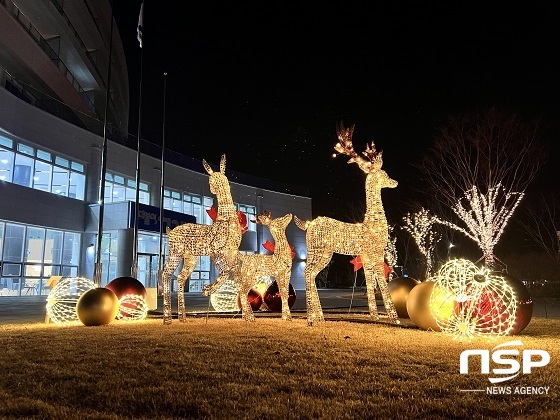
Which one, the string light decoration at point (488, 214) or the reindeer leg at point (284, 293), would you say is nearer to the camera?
the reindeer leg at point (284, 293)

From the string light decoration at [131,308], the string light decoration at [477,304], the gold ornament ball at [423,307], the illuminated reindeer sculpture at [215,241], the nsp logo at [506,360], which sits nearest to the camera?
the nsp logo at [506,360]

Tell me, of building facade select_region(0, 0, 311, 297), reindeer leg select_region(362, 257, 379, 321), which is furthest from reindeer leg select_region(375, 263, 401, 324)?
building facade select_region(0, 0, 311, 297)

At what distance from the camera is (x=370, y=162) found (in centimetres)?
1054

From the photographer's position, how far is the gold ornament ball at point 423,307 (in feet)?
27.9

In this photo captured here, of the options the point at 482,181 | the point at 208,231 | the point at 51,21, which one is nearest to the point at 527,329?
the point at 208,231

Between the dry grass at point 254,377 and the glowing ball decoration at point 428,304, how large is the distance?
437 mm

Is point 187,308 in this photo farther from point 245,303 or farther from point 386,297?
point 386,297

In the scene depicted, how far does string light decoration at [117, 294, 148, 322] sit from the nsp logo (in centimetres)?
765

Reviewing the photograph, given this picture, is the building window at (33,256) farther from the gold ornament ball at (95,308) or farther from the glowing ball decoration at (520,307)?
the glowing ball decoration at (520,307)

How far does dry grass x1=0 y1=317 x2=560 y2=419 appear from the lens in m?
3.82

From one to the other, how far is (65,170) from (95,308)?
19694 millimetres

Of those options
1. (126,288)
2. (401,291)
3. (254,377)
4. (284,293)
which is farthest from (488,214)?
(254,377)

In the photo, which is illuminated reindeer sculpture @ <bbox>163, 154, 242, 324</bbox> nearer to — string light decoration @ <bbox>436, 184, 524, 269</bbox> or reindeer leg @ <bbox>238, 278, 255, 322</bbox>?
reindeer leg @ <bbox>238, 278, 255, 322</bbox>

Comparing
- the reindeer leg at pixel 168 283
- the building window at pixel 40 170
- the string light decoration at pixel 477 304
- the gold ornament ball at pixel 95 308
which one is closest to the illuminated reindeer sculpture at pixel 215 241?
the reindeer leg at pixel 168 283
